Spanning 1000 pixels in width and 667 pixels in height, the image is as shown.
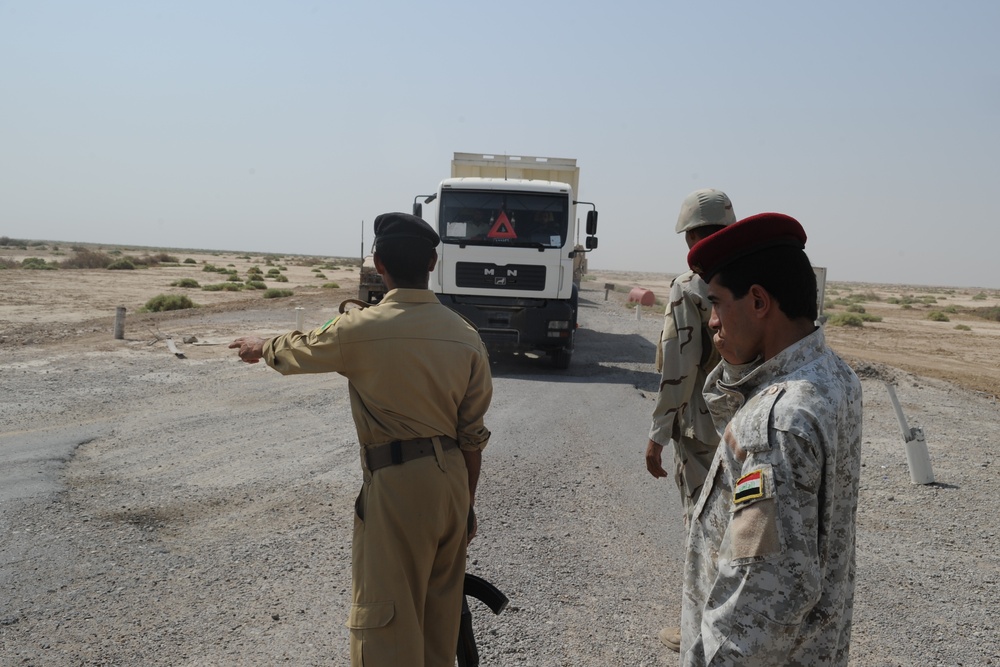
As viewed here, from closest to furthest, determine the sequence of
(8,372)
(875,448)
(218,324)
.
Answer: (875,448) → (8,372) → (218,324)

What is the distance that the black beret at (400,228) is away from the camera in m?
2.63

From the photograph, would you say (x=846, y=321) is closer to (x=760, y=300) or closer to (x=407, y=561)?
(x=407, y=561)

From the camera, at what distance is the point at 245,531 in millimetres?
4961

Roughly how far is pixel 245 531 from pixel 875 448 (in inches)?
242

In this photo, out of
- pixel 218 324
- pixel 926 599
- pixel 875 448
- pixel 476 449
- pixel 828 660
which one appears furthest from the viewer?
pixel 218 324

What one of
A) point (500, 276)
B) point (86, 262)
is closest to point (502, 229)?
point (500, 276)

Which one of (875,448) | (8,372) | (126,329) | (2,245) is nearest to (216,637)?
(875,448)

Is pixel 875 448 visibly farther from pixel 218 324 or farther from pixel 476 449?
pixel 218 324

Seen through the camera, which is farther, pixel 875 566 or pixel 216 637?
pixel 875 566

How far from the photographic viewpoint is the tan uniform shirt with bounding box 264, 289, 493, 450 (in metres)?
2.47

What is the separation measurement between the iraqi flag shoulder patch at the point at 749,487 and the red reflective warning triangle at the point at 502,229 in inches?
429

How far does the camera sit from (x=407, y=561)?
246cm

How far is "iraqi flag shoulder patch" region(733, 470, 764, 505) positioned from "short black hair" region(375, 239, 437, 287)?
1463 millimetres

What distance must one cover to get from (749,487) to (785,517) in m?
0.08
